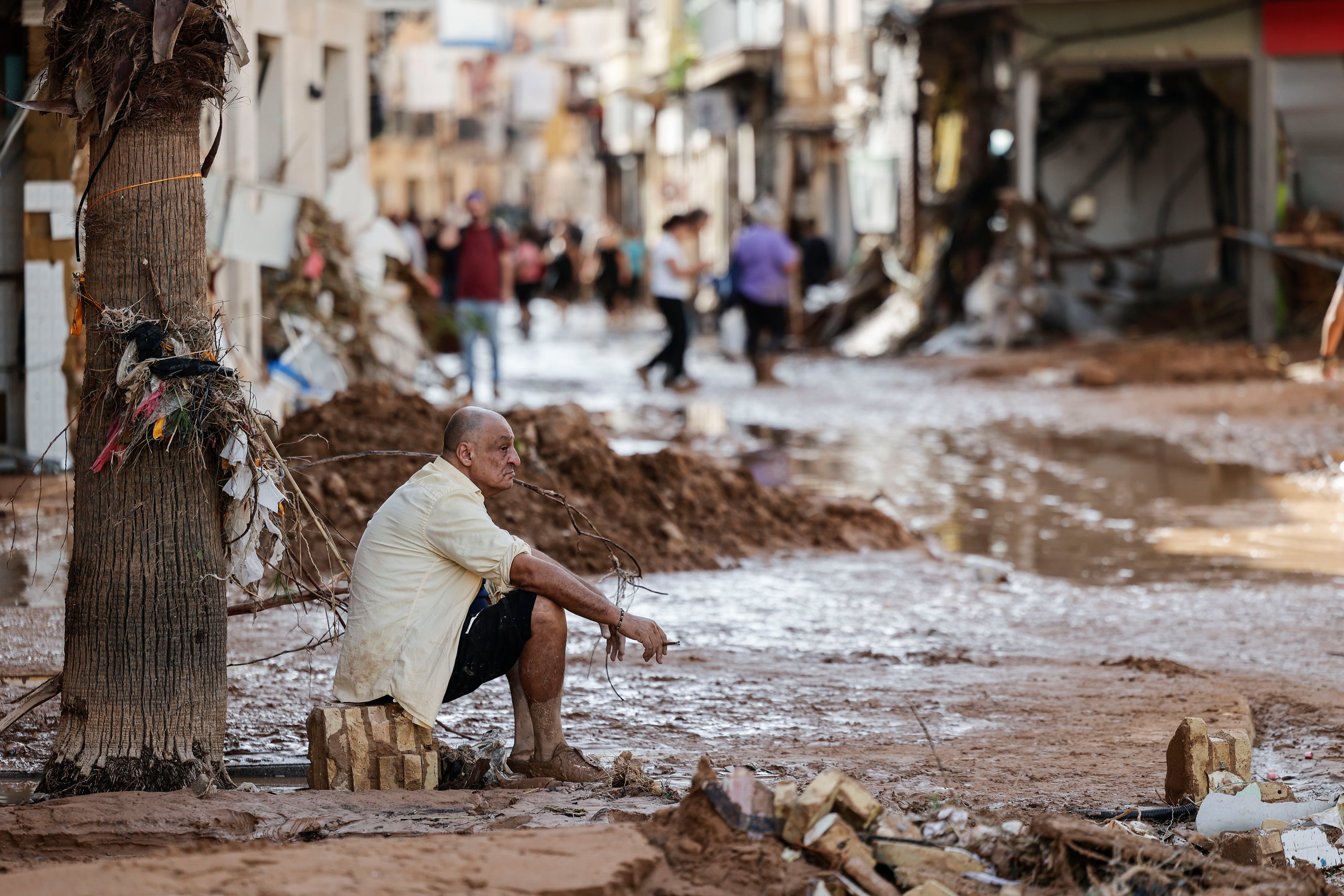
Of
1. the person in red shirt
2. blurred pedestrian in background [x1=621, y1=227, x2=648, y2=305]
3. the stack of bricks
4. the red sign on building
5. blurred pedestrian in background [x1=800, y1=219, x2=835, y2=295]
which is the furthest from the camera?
blurred pedestrian in background [x1=621, y1=227, x2=648, y2=305]

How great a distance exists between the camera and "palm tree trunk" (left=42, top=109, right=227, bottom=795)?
14.8 feet

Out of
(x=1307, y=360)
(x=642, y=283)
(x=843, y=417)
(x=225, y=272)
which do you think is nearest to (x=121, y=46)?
(x=225, y=272)

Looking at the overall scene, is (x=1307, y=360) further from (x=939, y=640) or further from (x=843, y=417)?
(x=939, y=640)

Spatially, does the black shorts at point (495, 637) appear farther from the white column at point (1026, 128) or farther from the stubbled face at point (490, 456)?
the white column at point (1026, 128)

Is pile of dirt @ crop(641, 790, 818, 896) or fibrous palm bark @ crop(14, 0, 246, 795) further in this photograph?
fibrous palm bark @ crop(14, 0, 246, 795)

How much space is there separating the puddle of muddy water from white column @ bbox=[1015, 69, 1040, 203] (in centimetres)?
755

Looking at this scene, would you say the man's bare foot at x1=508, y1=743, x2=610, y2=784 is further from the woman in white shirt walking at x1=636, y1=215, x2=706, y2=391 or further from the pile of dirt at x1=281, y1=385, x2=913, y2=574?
the woman in white shirt walking at x1=636, y1=215, x2=706, y2=391

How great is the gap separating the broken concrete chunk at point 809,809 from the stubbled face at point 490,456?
4.71 ft

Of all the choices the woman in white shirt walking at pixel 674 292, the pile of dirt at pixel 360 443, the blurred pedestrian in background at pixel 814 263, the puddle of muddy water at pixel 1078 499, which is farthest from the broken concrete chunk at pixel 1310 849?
the blurred pedestrian in background at pixel 814 263

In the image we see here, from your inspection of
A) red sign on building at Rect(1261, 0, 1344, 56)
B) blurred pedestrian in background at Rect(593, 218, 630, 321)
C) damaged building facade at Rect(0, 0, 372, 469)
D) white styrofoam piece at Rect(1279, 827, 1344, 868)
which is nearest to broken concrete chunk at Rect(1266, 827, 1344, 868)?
white styrofoam piece at Rect(1279, 827, 1344, 868)

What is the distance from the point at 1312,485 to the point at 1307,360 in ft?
27.8

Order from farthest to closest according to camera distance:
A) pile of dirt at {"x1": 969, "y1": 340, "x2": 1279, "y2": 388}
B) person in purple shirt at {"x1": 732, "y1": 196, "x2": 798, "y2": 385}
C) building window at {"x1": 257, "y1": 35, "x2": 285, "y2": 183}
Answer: person in purple shirt at {"x1": 732, "y1": 196, "x2": 798, "y2": 385} < pile of dirt at {"x1": 969, "y1": 340, "x2": 1279, "y2": 388} < building window at {"x1": 257, "y1": 35, "x2": 285, "y2": 183}

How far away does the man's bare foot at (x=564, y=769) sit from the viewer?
15.7 feet

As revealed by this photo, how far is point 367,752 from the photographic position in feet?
15.2
